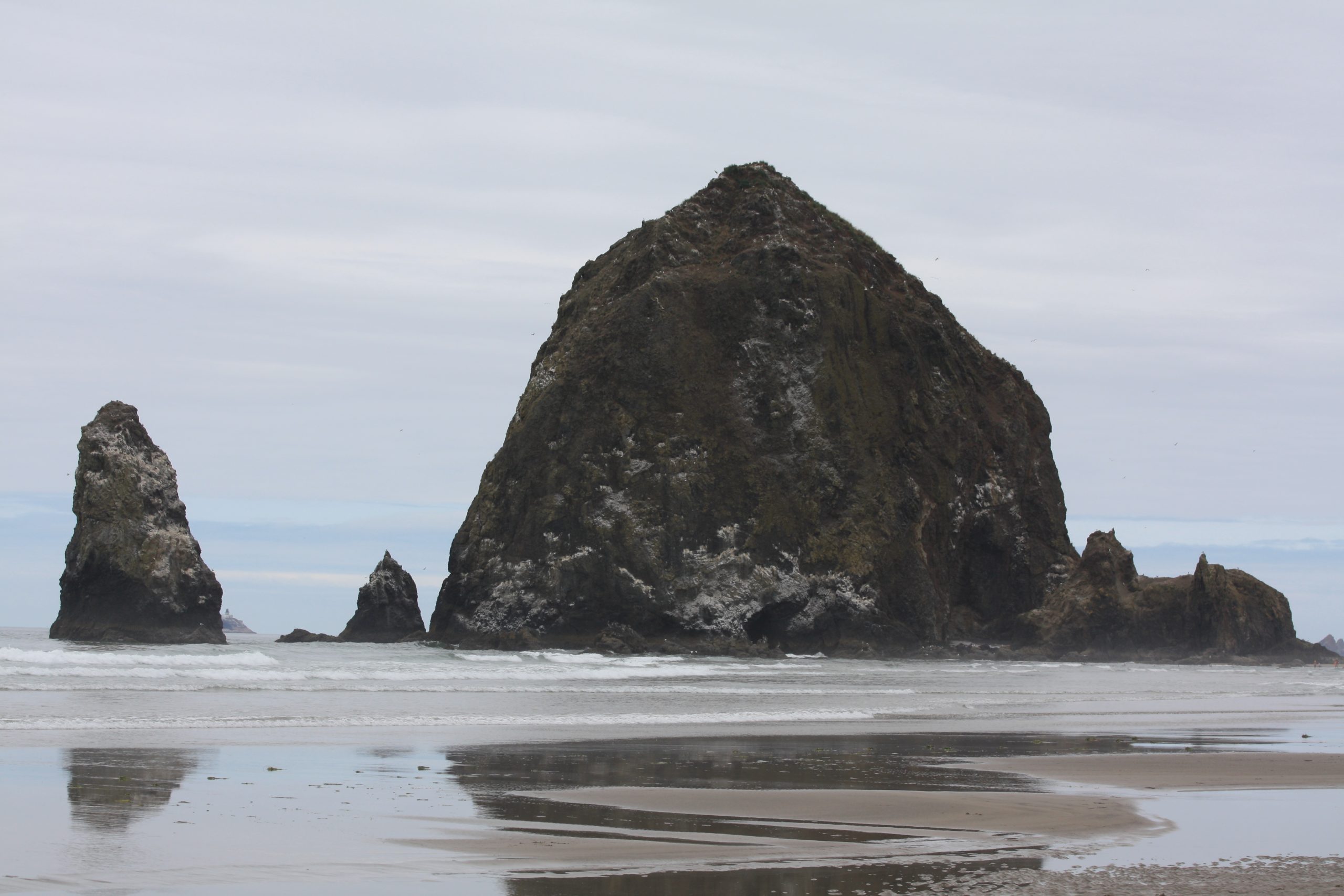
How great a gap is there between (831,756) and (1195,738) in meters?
7.03

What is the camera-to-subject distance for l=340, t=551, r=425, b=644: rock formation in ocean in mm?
69375

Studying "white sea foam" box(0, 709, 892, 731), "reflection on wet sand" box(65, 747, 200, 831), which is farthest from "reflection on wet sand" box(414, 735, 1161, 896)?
"white sea foam" box(0, 709, 892, 731)

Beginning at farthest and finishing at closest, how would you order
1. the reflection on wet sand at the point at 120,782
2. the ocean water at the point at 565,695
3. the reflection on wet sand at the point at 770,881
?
the ocean water at the point at 565,695, the reflection on wet sand at the point at 120,782, the reflection on wet sand at the point at 770,881

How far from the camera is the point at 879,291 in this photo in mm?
80438

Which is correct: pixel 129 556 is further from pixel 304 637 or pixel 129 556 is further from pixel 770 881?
pixel 770 881

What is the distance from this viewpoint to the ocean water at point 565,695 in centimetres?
1970

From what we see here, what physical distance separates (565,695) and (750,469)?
4048 centimetres

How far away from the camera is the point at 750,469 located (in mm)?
67438

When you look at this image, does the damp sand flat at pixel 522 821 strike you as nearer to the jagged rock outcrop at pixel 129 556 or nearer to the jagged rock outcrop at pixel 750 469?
the jagged rock outcrop at pixel 129 556

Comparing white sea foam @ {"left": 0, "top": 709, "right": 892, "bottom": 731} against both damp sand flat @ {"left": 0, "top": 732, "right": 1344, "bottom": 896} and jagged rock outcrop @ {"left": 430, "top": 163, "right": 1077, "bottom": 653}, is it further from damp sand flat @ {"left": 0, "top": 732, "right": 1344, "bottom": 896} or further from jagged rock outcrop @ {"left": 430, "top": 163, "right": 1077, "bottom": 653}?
jagged rock outcrop @ {"left": 430, "top": 163, "right": 1077, "bottom": 653}

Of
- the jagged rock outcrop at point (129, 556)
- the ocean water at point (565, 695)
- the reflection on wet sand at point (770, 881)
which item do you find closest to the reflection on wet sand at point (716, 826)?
the reflection on wet sand at point (770, 881)

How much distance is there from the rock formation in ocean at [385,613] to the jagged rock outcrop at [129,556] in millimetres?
12223

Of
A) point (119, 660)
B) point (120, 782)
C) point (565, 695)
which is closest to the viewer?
point (120, 782)

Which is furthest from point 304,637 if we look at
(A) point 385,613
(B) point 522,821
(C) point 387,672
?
(B) point 522,821
